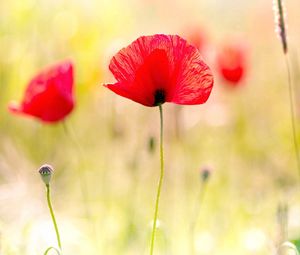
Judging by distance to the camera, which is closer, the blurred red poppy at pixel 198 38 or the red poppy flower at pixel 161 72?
the red poppy flower at pixel 161 72

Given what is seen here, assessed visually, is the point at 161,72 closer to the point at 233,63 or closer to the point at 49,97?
the point at 49,97

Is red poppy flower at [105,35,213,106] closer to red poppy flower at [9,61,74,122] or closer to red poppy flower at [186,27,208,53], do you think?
red poppy flower at [9,61,74,122]

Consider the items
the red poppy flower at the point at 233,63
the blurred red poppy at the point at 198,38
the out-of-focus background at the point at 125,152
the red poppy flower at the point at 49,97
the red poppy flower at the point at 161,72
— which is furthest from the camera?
the blurred red poppy at the point at 198,38

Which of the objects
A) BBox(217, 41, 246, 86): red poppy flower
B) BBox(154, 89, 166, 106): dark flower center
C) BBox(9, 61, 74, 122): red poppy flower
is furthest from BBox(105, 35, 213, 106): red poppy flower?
BBox(217, 41, 246, 86): red poppy flower

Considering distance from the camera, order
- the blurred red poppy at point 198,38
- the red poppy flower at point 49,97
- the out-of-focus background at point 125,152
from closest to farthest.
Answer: the red poppy flower at point 49,97 < the out-of-focus background at point 125,152 < the blurred red poppy at point 198,38

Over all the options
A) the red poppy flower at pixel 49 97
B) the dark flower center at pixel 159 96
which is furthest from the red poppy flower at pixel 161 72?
the red poppy flower at pixel 49 97

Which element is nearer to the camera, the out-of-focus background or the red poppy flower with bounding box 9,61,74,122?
the red poppy flower with bounding box 9,61,74,122

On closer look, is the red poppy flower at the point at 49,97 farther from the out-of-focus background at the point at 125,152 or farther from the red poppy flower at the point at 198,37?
the red poppy flower at the point at 198,37
